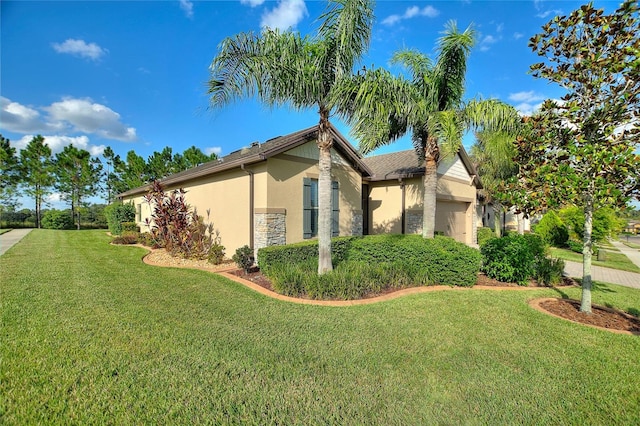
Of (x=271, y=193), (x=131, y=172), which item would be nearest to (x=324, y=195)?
(x=271, y=193)

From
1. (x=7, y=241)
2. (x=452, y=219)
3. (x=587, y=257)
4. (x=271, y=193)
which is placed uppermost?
(x=271, y=193)

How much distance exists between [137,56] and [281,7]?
446 cm

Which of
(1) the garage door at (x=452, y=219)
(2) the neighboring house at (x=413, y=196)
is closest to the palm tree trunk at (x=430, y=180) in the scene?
(2) the neighboring house at (x=413, y=196)

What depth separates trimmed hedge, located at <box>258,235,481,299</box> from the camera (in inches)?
251

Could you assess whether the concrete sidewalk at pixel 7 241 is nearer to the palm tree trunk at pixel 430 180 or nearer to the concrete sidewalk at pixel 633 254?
the palm tree trunk at pixel 430 180

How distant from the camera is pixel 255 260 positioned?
29.9 ft

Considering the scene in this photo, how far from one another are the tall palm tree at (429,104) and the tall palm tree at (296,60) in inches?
23.0

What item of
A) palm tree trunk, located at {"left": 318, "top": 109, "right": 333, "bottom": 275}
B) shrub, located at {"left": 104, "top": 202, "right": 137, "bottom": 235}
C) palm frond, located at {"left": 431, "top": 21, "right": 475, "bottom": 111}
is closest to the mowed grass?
palm tree trunk, located at {"left": 318, "top": 109, "right": 333, "bottom": 275}

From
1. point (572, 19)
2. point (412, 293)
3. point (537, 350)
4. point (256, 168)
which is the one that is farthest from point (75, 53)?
point (537, 350)

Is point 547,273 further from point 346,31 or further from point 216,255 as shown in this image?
point 216,255

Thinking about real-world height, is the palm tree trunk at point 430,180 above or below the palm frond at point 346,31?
below

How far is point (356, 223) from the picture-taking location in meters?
11.8

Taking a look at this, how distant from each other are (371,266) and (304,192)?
3.74 metres

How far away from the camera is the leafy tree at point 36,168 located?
25.3 meters
